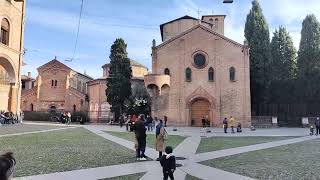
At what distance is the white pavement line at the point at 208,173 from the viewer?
10.8 meters

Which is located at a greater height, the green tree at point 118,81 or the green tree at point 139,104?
the green tree at point 118,81

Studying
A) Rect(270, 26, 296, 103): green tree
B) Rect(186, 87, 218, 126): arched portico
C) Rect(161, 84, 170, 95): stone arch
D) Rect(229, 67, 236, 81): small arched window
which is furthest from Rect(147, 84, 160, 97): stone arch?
Rect(270, 26, 296, 103): green tree

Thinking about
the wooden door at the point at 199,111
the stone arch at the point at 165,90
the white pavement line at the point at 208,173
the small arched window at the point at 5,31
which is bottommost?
the white pavement line at the point at 208,173

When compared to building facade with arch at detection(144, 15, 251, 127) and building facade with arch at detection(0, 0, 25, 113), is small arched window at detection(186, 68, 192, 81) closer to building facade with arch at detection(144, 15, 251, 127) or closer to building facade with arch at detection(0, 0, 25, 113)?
building facade with arch at detection(144, 15, 251, 127)

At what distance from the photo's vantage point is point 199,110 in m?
42.2

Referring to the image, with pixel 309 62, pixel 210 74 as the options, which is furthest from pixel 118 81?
pixel 309 62

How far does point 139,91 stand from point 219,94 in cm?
1510

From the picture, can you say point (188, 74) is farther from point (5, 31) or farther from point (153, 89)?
point (5, 31)

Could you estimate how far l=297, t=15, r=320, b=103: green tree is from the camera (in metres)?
47.2

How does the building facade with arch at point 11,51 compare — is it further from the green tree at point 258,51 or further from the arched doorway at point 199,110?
the green tree at point 258,51

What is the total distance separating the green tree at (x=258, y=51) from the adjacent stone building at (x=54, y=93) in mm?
28155

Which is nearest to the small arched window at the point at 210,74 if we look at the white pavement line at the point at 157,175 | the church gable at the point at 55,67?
the church gable at the point at 55,67

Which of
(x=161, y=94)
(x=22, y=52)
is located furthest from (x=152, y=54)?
(x=22, y=52)

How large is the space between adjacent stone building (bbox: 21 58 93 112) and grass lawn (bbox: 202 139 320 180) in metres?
48.9
